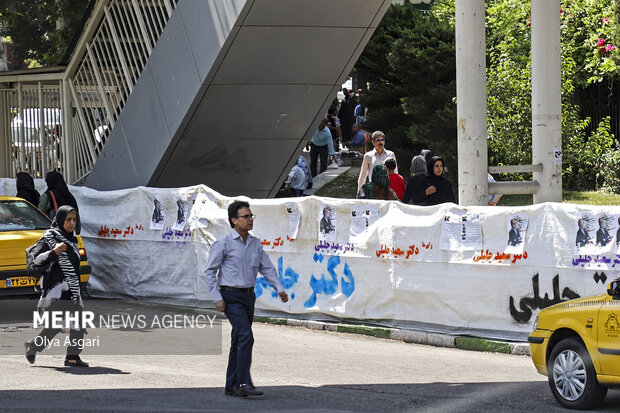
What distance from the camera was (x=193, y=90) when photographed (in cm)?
1767

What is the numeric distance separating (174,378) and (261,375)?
0.90 meters

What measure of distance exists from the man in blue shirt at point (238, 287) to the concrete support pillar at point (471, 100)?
4980 mm

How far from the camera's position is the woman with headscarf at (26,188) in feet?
61.9

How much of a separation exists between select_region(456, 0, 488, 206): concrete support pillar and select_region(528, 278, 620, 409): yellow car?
4.66 meters

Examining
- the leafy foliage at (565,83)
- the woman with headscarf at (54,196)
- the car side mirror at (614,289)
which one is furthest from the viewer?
the leafy foliage at (565,83)

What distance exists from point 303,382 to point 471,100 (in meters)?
5.10

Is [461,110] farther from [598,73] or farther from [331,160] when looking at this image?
[331,160]

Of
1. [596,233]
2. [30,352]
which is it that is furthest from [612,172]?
[30,352]

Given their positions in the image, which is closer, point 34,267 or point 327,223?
point 34,267

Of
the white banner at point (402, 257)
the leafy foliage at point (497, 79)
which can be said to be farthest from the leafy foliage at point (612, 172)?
the white banner at point (402, 257)

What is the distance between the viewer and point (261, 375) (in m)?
10.6

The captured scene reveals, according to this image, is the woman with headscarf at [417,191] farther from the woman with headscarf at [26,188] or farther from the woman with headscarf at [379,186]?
the woman with headscarf at [26,188]

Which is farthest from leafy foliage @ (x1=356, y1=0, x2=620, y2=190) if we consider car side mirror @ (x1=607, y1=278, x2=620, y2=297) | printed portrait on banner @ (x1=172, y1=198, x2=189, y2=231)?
car side mirror @ (x1=607, y1=278, x2=620, y2=297)

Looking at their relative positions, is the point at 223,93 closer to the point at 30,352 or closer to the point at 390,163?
the point at 390,163
